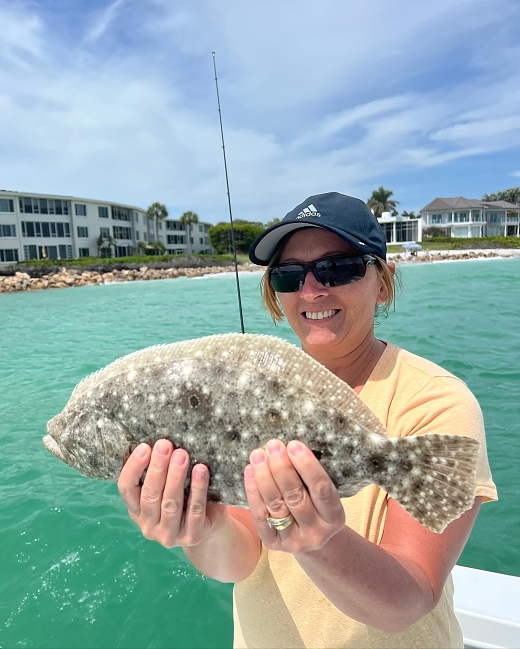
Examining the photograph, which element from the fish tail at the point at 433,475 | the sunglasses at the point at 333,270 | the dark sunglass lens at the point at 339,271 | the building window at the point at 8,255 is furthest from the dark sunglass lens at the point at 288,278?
the building window at the point at 8,255

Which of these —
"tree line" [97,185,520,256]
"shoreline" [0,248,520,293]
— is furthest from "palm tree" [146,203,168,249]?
"shoreline" [0,248,520,293]

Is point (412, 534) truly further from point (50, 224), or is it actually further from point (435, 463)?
point (50, 224)

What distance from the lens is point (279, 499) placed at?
1.75 meters

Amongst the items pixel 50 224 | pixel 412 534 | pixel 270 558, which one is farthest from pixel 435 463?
pixel 50 224

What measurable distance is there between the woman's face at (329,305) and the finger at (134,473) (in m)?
1.10

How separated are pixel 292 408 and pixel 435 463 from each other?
0.62 metres

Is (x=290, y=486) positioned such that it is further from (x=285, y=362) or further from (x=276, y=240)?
(x=276, y=240)

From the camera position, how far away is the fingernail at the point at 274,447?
1735mm

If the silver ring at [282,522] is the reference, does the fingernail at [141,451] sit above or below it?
above

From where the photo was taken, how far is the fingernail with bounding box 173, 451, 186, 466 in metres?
1.89

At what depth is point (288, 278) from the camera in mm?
2641

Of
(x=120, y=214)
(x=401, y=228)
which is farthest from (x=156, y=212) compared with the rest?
(x=401, y=228)

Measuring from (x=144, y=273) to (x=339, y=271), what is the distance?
7213cm

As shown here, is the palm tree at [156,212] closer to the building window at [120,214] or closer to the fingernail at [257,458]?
the building window at [120,214]
